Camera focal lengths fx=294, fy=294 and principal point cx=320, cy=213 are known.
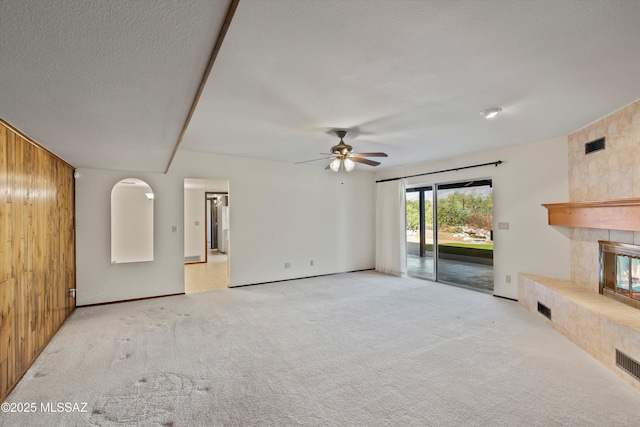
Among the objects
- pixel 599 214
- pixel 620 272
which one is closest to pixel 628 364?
pixel 620 272

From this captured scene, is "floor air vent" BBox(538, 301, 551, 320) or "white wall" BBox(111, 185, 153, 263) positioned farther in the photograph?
"white wall" BBox(111, 185, 153, 263)

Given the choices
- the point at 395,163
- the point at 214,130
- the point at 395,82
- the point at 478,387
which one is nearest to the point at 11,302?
the point at 214,130

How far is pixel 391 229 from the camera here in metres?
6.71

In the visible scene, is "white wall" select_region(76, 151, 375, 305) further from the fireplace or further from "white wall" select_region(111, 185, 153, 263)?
the fireplace

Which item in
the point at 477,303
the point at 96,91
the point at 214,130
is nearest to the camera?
the point at 96,91

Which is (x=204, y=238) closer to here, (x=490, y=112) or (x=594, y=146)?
(x=490, y=112)

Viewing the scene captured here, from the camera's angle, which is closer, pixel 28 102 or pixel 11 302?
pixel 28 102

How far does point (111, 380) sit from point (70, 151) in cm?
251

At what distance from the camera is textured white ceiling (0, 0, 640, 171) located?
4.10ft

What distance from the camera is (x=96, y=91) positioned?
179cm

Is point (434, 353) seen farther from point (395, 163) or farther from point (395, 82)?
point (395, 163)

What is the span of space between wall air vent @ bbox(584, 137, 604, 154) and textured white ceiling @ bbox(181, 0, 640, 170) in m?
0.28

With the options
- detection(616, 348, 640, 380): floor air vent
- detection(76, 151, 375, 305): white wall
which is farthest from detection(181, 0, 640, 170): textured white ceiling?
detection(616, 348, 640, 380): floor air vent

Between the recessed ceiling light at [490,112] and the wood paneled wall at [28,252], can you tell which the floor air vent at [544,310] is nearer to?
the recessed ceiling light at [490,112]
